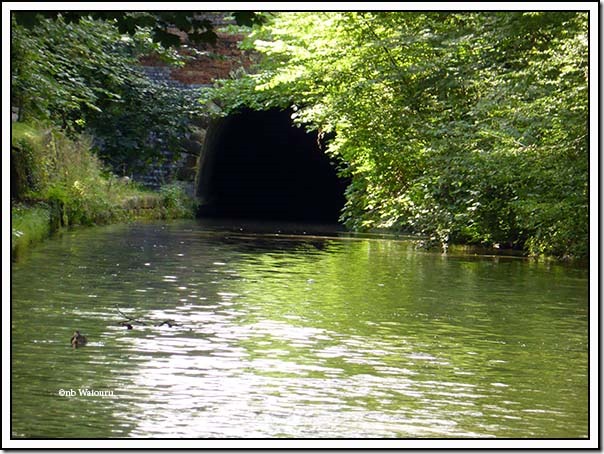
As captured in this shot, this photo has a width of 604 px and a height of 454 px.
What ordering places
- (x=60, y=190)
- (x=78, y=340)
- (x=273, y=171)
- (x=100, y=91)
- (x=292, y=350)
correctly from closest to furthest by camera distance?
1. (x=78, y=340)
2. (x=292, y=350)
3. (x=60, y=190)
4. (x=100, y=91)
5. (x=273, y=171)

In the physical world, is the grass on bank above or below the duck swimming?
above

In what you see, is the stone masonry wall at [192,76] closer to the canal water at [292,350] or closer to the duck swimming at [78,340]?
the canal water at [292,350]

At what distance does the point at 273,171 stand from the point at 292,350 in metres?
39.3

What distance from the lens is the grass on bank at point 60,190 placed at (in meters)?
19.9

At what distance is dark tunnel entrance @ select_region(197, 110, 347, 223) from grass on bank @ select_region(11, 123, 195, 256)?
38.1ft

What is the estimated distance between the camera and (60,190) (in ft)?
74.9

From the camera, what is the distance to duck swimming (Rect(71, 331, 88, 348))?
9.38m

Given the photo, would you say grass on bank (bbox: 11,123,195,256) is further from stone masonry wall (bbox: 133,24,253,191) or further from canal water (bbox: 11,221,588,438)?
stone masonry wall (bbox: 133,24,253,191)

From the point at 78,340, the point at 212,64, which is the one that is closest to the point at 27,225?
the point at 78,340

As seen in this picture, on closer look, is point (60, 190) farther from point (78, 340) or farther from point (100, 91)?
point (78, 340)

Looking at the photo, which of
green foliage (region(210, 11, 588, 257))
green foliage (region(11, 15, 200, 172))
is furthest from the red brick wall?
green foliage (region(210, 11, 588, 257))

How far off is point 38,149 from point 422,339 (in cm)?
1290

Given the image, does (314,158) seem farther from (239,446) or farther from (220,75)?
(239,446)

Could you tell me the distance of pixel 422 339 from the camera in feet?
34.1
